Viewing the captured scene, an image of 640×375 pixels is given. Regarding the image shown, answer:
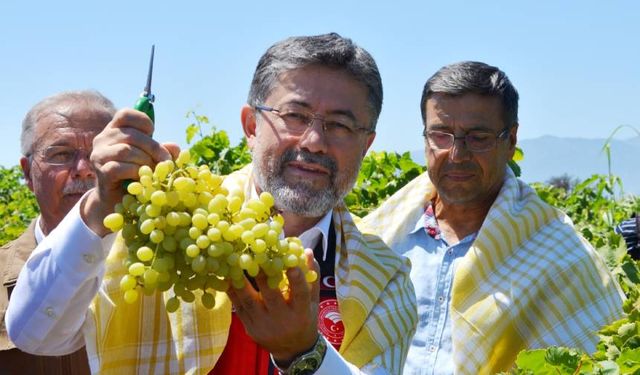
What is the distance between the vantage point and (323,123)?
2.83 m

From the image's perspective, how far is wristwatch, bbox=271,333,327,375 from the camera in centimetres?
228

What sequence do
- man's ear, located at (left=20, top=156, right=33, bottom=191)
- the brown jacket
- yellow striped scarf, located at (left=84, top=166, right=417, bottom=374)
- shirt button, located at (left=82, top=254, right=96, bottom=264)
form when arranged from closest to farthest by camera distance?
shirt button, located at (left=82, top=254, right=96, bottom=264)
yellow striped scarf, located at (left=84, top=166, right=417, bottom=374)
the brown jacket
man's ear, located at (left=20, top=156, right=33, bottom=191)

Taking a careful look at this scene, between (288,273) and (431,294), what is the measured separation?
236cm

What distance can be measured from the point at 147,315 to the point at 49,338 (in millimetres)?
329

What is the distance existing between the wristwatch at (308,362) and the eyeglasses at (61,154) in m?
1.59

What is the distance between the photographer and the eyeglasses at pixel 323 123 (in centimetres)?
283

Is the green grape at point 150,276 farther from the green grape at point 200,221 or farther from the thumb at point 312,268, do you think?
the thumb at point 312,268

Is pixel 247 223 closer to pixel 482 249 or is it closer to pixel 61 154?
pixel 61 154

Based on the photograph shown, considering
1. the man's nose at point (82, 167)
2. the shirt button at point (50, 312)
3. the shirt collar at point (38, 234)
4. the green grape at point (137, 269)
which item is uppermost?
the green grape at point (137, 269)

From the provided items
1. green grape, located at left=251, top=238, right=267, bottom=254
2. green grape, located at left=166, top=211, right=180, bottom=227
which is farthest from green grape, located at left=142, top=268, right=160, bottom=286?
green grape, located at left=251, top=238, right=267, bottom=254

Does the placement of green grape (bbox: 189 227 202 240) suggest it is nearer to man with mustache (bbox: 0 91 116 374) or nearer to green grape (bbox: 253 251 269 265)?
green grape (bbox: 253 251 269 265)

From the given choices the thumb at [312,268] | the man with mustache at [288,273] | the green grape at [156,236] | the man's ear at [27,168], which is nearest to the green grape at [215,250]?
the green grape at [156,236]

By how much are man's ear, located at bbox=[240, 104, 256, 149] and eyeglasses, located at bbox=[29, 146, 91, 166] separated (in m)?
0.76

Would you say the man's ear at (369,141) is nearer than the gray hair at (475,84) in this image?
Yes
